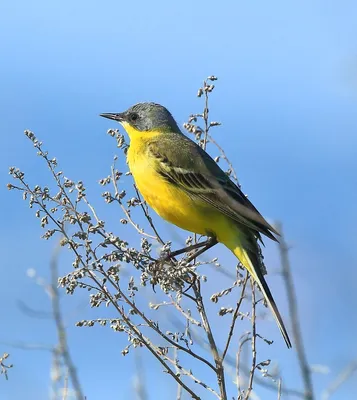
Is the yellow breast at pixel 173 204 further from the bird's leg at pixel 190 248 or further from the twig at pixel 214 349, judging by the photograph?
the twig at pixel 214 349

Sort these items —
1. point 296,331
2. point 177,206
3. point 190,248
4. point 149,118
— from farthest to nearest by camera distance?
1. point 149,118
2. point 177,206
3. point 190,248
4. point 296,331

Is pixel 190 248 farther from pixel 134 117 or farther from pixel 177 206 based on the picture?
pixel 134 117

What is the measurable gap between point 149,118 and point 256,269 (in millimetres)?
2088

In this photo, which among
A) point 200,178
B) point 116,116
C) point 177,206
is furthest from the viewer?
point 116,116

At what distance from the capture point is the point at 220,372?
3.96 m

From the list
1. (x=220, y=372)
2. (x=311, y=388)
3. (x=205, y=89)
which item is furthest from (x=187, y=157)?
(x=311, y=388)

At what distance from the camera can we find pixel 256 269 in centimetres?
530

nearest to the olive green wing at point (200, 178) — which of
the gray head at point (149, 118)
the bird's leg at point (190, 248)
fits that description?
the bird's leg at point (190, 248)

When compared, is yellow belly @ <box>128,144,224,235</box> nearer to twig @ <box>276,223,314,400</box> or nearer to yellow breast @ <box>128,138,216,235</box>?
yellow breast @ <box>128,138,216,235</box>

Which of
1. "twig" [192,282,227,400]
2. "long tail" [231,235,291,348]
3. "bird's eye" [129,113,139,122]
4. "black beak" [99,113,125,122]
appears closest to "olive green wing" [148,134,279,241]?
"long tail" [231,235,291,348]

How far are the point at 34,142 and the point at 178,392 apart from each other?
1692 millimetres

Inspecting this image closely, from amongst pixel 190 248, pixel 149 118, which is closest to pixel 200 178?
pixel 190 248

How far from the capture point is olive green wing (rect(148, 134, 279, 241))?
18.3ft

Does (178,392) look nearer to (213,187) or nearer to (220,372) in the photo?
(220,372)
